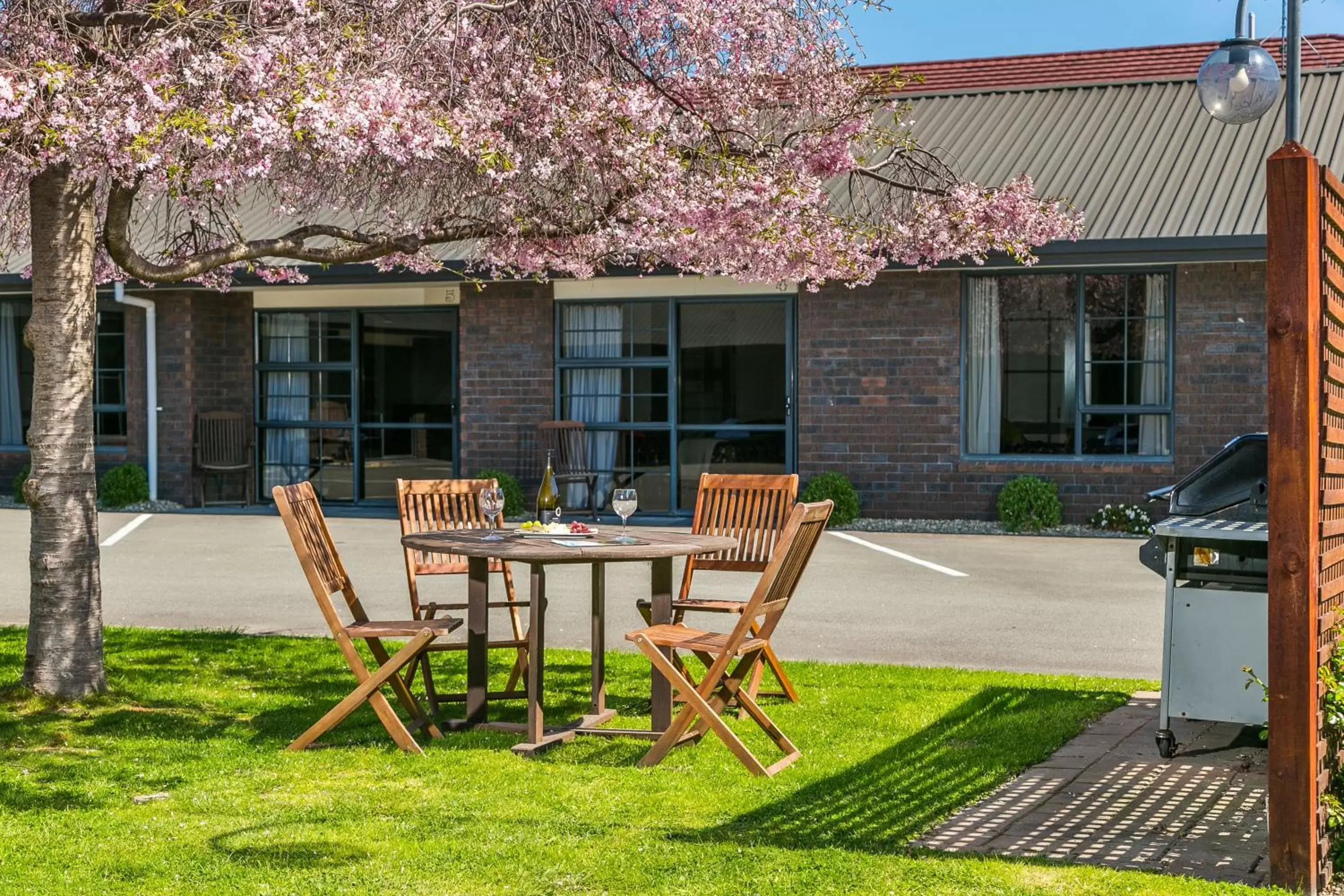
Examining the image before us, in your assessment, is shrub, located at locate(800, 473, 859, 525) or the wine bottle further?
shrub, located at locate(800, 473, 859, 525)

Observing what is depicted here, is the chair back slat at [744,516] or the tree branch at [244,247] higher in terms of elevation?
the tree branch at [244,247]

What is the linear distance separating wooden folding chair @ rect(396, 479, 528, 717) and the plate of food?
0.19 meters

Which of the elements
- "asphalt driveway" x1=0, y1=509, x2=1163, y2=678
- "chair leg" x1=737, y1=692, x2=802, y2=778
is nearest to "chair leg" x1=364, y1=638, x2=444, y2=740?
"chair leg" x1=737, y1=692, x2=802, y2=778

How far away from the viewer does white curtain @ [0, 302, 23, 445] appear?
20031 mm

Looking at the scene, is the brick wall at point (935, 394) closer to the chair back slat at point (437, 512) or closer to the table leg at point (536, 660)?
the chair back slat at point (437, 512)

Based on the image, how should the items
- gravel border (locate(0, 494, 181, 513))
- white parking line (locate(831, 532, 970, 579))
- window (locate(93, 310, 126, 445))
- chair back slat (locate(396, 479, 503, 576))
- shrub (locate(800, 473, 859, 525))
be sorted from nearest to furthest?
chair back slat (locate(396, 479, 503, 576)) < white parking line (locate(831, 532, 970, 579)) < shrub (locate(800, 473, 859, 525)) < gravel border (locate(0, 494, 181, 513)) < window (locate(93, 310, 126, 445))

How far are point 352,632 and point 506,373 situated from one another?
39.2ft

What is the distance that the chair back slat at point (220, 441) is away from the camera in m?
18.8

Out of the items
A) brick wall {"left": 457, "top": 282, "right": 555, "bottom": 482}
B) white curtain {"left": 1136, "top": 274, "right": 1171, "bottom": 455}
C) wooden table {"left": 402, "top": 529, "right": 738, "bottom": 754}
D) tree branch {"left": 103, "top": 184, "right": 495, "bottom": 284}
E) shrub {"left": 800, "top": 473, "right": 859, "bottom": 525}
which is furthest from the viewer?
brick wall {"left": 457, "top": 282, "right": 555, "bottom": 482}

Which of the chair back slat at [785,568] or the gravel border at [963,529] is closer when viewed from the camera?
the chair back slat at [785,568]

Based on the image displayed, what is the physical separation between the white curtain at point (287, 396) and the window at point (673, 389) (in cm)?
359

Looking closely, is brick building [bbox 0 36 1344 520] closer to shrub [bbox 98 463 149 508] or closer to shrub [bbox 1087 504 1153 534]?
shrub [bbox 1087 504 1153 534]

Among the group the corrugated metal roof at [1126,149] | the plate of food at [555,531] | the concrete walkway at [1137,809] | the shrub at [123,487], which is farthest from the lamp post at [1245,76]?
the shrub at [123,487]

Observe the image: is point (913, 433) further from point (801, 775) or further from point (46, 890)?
point (46, 890)
